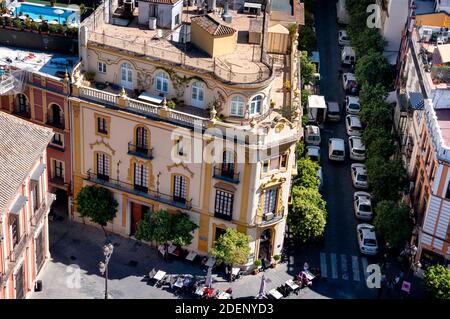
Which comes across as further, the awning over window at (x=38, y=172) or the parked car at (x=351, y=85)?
the parked car at (x=351, y=85)

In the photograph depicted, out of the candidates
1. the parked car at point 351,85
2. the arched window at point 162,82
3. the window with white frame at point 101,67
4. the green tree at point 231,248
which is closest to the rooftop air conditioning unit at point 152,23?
the window with white frame at point 101,67

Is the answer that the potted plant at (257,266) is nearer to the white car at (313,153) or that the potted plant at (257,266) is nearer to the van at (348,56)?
the white car at (313,153)

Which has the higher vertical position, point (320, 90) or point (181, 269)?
point (320, 90)

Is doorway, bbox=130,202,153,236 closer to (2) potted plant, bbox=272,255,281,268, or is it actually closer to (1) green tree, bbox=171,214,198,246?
(1) green tree, bbox=171,214,198,246

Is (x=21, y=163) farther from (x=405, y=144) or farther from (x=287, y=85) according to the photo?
(x=405, y=144)

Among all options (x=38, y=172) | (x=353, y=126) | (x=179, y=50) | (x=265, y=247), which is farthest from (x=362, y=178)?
(x=38, y=172)

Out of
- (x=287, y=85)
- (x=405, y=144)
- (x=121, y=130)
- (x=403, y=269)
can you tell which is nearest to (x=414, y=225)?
(x=403, y=269)
